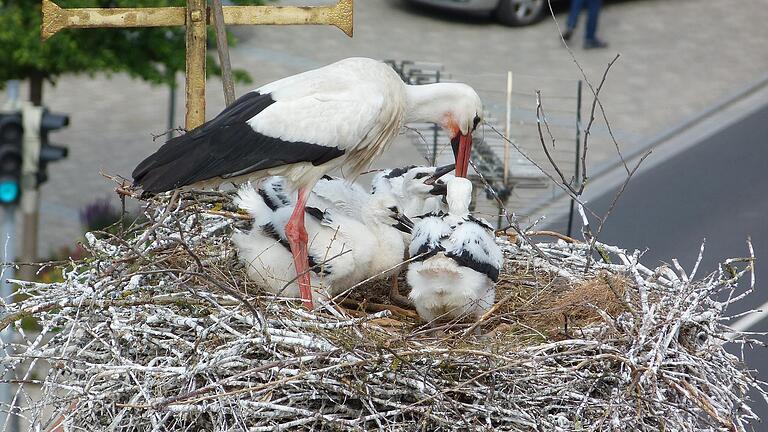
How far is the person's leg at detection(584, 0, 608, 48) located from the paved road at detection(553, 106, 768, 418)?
3.14m

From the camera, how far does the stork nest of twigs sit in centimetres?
474

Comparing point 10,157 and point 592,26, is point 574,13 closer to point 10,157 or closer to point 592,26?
point 592,26

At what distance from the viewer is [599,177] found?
13.9m

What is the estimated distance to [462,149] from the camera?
20.0 feet

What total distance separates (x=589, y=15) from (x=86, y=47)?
919 centimetres

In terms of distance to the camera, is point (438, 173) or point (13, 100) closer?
point (438, 173)

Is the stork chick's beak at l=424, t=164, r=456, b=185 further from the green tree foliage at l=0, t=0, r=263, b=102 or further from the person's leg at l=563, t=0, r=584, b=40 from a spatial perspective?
the person's leg at l=563, t=0, r=584, b=40

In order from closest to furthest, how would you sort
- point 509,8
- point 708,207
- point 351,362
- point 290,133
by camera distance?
point 351,362 < point 290,133 < point 708,207 < point 509,8

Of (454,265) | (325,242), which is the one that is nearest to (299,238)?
(325,242)

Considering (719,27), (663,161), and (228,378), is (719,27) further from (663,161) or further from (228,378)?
(228,378)

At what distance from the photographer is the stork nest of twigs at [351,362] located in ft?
15.5

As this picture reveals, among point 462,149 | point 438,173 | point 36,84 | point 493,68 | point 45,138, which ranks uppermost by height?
point 462,149

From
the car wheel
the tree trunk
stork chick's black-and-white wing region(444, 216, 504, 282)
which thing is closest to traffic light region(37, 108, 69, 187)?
stork chick's black-and-white wing region(444, 216, 504, 282)

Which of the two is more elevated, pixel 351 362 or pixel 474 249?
pixel 474 249
